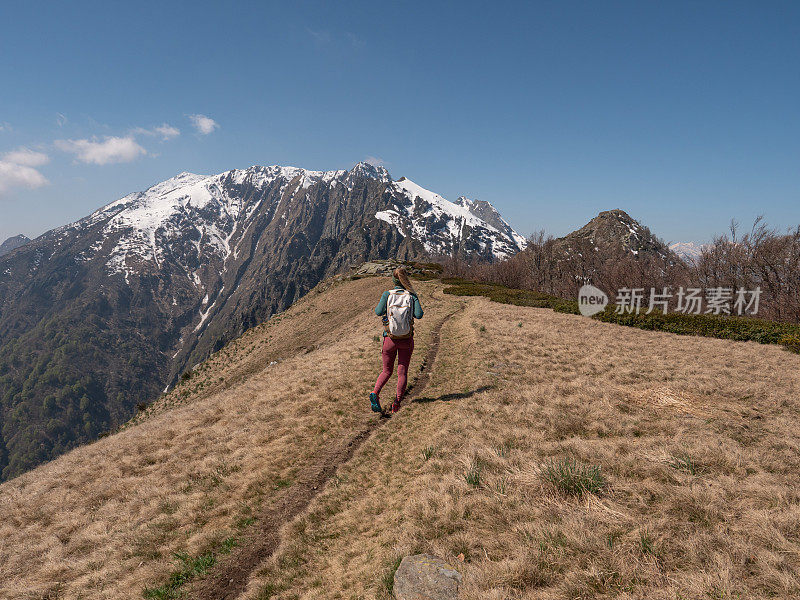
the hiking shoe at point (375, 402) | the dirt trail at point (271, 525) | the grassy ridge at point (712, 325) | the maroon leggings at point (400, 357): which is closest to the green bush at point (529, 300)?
the grassy ridge at point (712, 325)

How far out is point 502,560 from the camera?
13.8ft

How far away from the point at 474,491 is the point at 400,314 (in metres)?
4.95

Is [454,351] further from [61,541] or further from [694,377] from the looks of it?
[61,541]

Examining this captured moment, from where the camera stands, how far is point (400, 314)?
940 centimetres

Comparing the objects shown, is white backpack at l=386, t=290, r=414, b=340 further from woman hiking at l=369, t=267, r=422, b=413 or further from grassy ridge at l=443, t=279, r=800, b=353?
grassy ridge at l=443, t=279, r=800, b=353

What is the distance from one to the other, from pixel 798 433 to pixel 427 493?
9.33 meters

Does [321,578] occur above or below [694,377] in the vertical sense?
below

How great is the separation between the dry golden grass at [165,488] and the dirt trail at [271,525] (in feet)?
1.32

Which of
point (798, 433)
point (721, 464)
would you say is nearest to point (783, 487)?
point (721, 464)

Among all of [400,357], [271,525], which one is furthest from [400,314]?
[271,525]

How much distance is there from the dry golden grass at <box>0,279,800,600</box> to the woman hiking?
120 centimetres

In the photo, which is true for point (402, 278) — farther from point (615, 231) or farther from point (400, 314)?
point (615, 231)

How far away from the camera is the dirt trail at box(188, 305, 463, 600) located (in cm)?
486

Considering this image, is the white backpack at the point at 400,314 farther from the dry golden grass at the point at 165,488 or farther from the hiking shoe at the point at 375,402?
the dry golden grass at the point at 165,488
